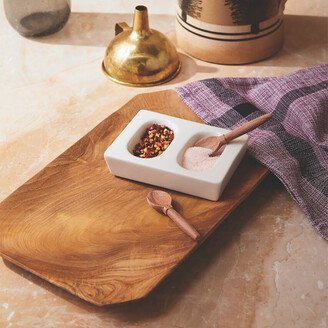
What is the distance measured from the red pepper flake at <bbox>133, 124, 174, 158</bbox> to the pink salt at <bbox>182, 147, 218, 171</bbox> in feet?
Answer: 0.13

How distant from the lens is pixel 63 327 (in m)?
0.67

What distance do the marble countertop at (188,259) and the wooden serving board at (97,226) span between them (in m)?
0.03

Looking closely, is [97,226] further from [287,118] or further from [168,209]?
[287,118]

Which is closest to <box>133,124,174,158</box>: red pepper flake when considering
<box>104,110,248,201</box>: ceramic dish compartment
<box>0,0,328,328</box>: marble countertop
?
<box>104,110,248,201</box>: ceramic dish compartment

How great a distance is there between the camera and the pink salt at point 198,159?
31.4 inches

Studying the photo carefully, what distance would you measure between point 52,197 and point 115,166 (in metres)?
0.10

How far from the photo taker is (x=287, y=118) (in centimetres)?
92

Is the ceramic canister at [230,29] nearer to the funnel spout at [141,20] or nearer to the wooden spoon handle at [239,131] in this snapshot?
the funnel spout at [141,20]

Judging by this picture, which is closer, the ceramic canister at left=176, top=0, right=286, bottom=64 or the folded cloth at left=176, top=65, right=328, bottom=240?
the folded cloth at left=176, top=65, right=328, bottom=240

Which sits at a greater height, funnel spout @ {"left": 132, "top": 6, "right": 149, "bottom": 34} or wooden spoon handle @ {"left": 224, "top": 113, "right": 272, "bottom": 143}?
funnel spout @ {"left": 132, "top": 6, "right": 149, "bottom": 34}

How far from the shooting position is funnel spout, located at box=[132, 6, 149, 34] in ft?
3.33

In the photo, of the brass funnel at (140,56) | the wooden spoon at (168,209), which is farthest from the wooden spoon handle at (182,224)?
the brass funnel at (140,56)

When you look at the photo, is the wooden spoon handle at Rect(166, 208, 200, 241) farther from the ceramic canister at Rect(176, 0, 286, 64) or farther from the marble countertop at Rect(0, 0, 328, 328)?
the ceramic canister at Rect(176, 0, 286, 64)

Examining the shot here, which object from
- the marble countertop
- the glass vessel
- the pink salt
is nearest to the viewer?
the marble countertop
